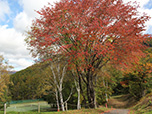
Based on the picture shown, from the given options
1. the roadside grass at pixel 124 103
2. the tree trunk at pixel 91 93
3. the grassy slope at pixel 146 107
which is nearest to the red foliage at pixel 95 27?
the tree trunk at pixel 91 93

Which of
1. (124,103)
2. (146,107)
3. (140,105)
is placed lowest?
(124,103)

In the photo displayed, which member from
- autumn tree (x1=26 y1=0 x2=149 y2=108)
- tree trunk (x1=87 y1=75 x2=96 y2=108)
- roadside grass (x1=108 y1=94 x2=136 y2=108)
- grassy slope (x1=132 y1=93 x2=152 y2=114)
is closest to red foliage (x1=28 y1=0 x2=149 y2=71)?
autumn tree (x1=26 y1=0 x2=149 y2=108)

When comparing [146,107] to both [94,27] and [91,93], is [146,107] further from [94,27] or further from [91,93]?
[94,27]

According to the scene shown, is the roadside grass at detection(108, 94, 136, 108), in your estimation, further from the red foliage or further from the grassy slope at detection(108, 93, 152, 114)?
the red foliage

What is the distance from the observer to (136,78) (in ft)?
63.2

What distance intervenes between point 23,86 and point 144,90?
62.5m

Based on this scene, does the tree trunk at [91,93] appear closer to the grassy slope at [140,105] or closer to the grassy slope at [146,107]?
the grassy slope at [140,105]

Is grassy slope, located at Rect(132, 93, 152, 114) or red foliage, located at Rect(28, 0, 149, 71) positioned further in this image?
grassy slope, located at Rect(132, 93, 152, 114)

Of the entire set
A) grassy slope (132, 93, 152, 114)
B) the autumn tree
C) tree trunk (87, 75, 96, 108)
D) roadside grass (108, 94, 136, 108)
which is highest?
the autumn tree

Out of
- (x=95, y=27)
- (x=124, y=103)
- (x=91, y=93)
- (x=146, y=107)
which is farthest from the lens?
(x=124, y=103)

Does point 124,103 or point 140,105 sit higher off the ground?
point 140,105

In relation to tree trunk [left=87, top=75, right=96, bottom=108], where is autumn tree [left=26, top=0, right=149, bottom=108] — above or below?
above

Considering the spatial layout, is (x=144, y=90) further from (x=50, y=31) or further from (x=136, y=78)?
(x=50, y=31)

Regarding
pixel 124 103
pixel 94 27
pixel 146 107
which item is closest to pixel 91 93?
pixel 146 107
